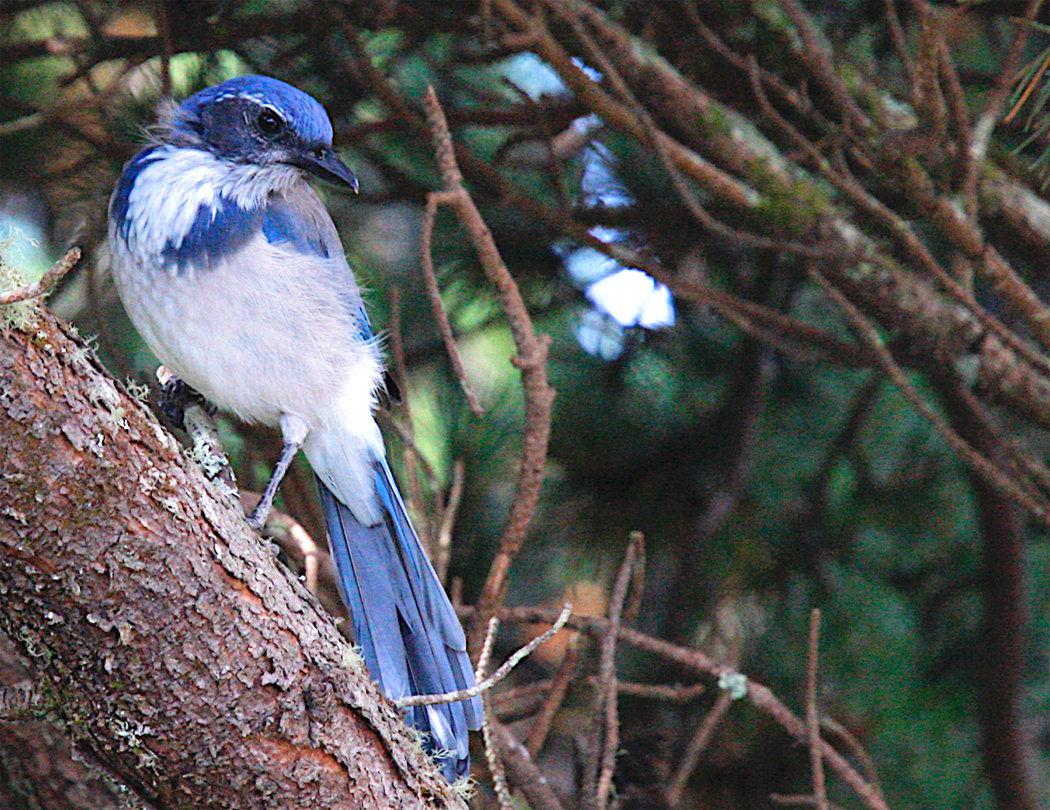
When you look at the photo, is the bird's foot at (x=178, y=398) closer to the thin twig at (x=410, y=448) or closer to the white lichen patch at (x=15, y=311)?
the thin twig at (x=410, y=448)

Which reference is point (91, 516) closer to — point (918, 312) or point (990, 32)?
point (918, 312)

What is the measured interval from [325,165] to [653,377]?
173 centimetres

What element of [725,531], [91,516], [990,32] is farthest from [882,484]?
[91,516]

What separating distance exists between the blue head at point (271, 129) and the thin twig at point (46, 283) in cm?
117

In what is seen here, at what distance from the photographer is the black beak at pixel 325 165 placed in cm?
265

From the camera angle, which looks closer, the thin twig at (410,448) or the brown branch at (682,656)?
the brown branch at (682,656)

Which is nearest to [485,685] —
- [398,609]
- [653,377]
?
[398,609]

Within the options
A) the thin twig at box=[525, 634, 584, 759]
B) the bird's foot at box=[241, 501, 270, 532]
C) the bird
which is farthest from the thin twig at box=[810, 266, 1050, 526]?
the bird's foot at box=[241, 501, 270, 532]

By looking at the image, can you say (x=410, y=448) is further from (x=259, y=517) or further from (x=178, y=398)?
(x=259, y=517)

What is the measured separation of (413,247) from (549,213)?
109cm

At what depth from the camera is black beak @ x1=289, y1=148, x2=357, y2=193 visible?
265 centimetres

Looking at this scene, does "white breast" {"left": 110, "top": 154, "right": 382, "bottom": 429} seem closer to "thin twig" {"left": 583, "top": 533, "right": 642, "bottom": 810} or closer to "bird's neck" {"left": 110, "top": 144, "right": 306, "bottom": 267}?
"bird's neck" {"left": 110, "top": 144, "right": 306, "bottom": 267}

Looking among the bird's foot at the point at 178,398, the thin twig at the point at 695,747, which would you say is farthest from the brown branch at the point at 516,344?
the bird's foot at the point at 178,398

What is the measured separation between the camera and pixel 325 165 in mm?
2668
